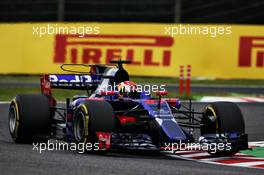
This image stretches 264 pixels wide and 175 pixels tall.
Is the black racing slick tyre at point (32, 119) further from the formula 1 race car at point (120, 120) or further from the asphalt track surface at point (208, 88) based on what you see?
the asphalt track surface at point (208, 88)

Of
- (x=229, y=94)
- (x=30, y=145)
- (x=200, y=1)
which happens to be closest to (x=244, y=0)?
(x=200, y=1)

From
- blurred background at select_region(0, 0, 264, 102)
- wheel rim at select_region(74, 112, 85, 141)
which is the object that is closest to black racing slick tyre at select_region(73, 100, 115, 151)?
wheel rim at select_region(74, 112, 85, 141)

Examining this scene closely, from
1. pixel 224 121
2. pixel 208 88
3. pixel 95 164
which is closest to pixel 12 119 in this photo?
pixel 95 164

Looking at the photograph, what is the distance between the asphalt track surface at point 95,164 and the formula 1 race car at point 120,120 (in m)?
0.26

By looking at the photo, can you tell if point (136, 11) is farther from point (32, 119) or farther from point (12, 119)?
point (32, 119)

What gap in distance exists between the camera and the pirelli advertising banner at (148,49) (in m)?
27.3

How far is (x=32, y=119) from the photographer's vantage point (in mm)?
12609

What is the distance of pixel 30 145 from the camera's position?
1254cm

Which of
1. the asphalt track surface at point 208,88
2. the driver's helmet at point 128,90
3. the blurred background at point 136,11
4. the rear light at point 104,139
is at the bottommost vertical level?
the rear light at point 104,139

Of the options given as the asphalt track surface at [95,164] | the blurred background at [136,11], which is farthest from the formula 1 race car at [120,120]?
the blurred background at [136,11]

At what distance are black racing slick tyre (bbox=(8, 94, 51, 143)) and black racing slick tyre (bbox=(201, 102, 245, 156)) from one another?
2.44 meters

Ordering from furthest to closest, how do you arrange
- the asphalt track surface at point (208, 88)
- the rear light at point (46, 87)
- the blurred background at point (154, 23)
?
1. the blurred background at point (154, 23)
2. the asphalt track surface at point (208, 88)
3. the rear light at point (46, 87)

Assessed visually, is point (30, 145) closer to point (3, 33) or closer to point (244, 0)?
point (3, 33)

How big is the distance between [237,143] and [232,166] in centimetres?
84
